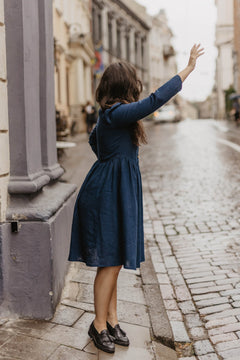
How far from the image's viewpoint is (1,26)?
11.8ft

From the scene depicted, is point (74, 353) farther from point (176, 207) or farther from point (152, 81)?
point (152, 81)

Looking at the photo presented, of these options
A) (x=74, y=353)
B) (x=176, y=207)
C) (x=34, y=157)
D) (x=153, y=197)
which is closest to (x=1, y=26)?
(x=34, y=157)

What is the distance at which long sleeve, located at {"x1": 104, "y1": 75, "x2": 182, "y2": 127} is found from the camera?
9.77 feet

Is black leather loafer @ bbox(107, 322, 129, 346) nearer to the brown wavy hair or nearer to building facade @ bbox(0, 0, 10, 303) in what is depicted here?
building facade @ bbox(0, 0, 10, 303)

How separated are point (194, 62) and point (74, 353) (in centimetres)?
186

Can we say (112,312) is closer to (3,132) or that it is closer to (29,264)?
(29,264)

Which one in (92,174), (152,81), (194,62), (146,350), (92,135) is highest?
(152,81)

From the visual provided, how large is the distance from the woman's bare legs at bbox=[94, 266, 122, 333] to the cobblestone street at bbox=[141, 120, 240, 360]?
59 centimetres

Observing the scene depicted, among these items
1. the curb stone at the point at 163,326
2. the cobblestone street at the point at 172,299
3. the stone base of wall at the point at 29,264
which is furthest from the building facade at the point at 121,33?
the stone base of wall at the point at 29,264

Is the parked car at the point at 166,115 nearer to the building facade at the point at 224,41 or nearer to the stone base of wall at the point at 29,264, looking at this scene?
the building facade at the point at 224,41

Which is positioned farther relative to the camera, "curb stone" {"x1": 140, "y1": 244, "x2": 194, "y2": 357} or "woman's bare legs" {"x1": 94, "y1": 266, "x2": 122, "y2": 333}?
"curb stone" {"x1": 140, "y1": 244, "x2": 194, "y2": 357}

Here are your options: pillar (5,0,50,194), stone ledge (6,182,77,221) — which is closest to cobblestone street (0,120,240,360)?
stone ledge (6,182,77,221)

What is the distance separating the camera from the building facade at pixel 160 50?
6531 cm

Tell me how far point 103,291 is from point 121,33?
47.2 metres
